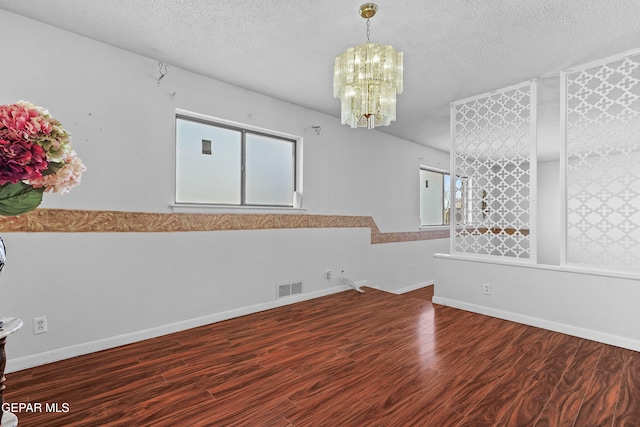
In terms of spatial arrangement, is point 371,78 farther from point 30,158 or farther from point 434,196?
point 434,196

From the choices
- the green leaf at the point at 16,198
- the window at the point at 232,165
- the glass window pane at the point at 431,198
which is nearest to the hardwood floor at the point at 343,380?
the green leaf at the point at 16,198

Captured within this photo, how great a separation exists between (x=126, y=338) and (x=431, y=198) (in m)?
5.96

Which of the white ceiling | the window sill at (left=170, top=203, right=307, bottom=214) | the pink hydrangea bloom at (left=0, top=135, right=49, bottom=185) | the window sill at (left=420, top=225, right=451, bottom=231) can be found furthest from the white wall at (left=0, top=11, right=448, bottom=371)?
the window sill at (left=420, top=225, right=451, bottom=231)

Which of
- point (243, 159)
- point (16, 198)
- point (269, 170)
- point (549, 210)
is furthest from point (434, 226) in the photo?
point (16, 198)

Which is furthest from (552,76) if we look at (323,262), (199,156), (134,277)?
(134,277)

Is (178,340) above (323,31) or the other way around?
the other way around

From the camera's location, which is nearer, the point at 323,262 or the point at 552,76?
the point at 552,76

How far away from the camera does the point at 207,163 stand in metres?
3.43

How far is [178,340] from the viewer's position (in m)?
2.81

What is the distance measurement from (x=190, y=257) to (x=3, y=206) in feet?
7.00

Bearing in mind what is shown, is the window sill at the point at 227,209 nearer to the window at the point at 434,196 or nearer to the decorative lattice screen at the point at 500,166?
the decorative lattice screen at the point at 500,166

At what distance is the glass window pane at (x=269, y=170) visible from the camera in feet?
12.4

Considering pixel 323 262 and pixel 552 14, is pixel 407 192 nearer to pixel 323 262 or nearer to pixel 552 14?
pixel 323 262
